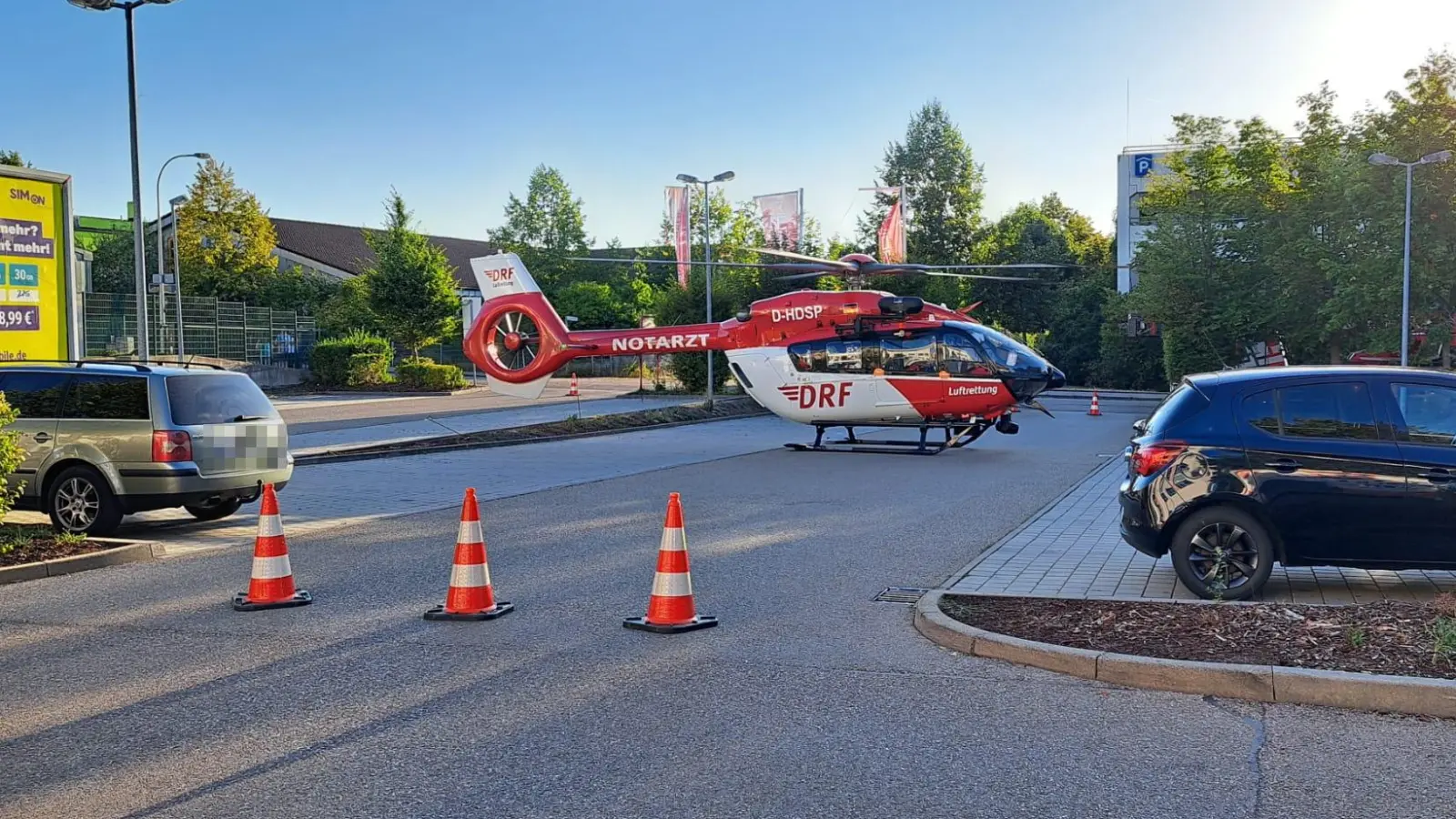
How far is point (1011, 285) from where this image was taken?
222ft

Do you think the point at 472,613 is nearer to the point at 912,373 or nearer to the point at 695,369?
the point at 912,373

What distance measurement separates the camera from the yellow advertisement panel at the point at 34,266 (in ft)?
48.9

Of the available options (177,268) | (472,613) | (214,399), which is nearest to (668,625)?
(472,613)

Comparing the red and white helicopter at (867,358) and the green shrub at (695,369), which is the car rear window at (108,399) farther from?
the green shrub at (695,369)

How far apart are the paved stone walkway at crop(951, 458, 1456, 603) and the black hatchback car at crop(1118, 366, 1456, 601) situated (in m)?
0.32

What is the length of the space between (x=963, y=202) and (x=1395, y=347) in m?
36.2

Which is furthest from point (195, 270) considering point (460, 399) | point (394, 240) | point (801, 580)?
point (801, 580)

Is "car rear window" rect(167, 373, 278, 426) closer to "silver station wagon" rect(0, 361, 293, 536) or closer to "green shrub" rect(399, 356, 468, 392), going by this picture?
"silver station wagon" rect(0, 361, 293, 536)

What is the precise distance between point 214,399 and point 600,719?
7.65 m

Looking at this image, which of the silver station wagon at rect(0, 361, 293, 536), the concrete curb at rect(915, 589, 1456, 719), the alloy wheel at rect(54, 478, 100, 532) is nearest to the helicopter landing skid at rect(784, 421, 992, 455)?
the silver station wagon at rect(0, 361, 293, 536)

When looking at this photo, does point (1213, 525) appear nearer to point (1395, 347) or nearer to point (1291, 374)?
point (1291, 374)

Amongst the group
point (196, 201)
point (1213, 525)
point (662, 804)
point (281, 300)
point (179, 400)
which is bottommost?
point (662, 804)

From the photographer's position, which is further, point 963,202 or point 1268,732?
point 963,202

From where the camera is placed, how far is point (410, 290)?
47.9m
